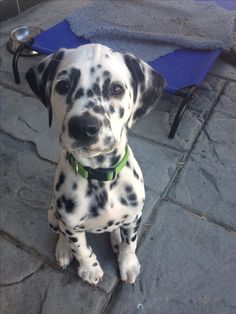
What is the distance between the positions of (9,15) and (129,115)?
381cm

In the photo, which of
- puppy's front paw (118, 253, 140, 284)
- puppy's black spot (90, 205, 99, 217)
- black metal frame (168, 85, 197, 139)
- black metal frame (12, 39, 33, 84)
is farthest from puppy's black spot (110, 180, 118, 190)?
black metal frame (12, 39, 33, 84)

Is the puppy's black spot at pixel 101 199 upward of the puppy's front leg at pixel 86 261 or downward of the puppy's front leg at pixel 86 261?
upward

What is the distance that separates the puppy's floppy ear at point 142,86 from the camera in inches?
67.8

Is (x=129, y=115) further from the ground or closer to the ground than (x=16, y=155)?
further from the ground

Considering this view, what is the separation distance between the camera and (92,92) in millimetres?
1523

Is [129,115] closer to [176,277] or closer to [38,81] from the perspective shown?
[38,81]

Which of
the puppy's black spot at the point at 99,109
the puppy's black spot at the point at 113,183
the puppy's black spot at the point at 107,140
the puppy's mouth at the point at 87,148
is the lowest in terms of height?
the puppy's black spot at the point at 113,183

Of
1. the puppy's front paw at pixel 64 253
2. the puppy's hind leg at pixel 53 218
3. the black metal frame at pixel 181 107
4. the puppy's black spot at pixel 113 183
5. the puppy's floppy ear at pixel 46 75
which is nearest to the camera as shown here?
the puppy's floppy ear at pixel 46 75

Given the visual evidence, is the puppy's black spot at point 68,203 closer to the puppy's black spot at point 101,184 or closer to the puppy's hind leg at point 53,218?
the puppy's black spot at point 101,184

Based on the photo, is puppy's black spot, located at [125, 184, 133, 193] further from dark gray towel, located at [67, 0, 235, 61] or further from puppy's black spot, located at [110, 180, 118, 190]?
dark gray towel, located at [67, 0, 235, 61]

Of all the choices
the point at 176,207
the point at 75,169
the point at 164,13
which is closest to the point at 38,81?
the point at 75,169

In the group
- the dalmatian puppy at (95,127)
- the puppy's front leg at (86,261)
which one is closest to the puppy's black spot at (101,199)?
the dalmatian puppy at (95,127)

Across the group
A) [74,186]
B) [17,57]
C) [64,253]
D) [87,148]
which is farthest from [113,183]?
[17,57]

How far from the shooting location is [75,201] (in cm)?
179
